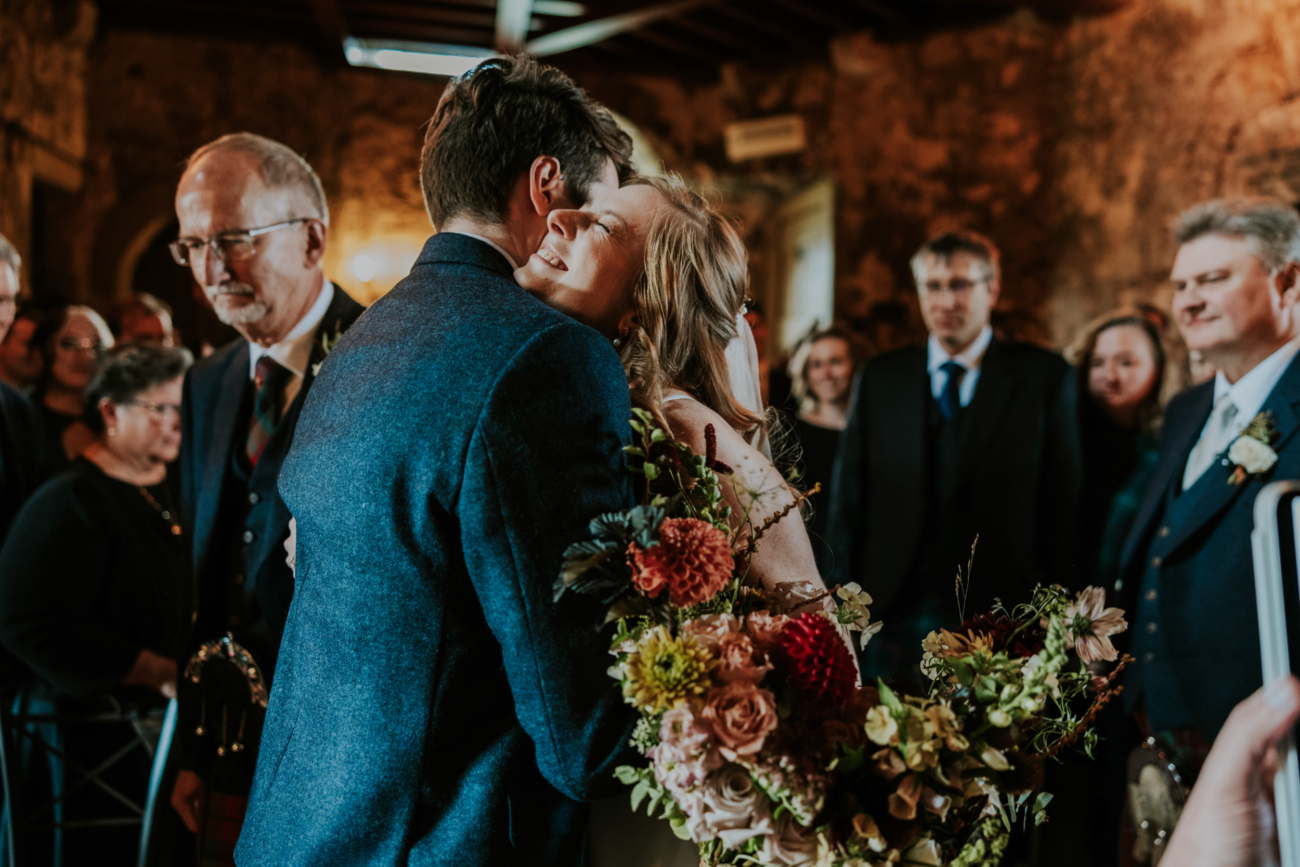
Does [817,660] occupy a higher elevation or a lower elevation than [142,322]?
lower

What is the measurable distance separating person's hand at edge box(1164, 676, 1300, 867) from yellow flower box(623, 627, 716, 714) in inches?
20.0

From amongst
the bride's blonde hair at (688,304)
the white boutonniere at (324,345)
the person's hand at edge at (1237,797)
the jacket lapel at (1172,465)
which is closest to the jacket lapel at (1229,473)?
the jacket lapel at (1172,465)

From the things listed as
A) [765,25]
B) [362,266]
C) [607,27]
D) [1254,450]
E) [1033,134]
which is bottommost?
[1254,450]

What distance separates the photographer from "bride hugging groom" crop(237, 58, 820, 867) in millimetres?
1106

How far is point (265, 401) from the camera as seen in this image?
89.1 inches

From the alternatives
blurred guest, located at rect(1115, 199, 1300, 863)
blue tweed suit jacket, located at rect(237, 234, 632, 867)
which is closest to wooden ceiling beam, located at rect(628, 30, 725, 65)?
blurred guest, located at rect(1115, 199, 1300, 863)

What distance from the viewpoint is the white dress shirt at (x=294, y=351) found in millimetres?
2289

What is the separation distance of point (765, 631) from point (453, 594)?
364 mm

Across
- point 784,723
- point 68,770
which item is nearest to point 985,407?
point 784,723

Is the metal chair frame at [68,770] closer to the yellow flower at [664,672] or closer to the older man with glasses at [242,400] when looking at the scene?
the older man with glasses at [242,400]

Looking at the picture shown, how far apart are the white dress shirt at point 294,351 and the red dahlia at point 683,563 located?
55.7 inches

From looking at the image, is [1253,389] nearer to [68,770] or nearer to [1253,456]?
[1253,456]

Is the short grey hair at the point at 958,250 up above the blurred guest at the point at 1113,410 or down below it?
above

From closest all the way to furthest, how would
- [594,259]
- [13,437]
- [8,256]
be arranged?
[594,259] < [8,256] < [13,437]
